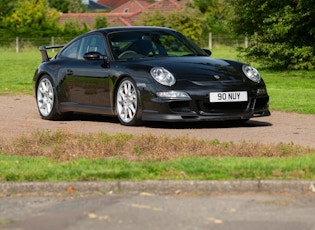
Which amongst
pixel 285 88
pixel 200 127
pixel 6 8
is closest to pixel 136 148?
pixel 200 127

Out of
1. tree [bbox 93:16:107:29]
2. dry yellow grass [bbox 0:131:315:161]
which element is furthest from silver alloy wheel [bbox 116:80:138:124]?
tree [bbox 93:16:107:29]

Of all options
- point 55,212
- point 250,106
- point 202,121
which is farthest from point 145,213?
point 202,121

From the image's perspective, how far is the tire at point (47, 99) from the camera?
51.4 ft

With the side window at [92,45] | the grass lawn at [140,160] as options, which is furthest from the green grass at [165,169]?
the side window at [92,45]

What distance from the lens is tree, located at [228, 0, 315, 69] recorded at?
29.2m

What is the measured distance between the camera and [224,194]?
8.10m

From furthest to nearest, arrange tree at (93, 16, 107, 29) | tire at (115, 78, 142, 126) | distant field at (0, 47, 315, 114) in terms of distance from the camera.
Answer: tree at (93, 16, 107, 29), distant field at (0, 47, 315, 114), tire at (115, 78, 142, 126)

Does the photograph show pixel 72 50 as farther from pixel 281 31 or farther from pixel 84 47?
pixel 281 31

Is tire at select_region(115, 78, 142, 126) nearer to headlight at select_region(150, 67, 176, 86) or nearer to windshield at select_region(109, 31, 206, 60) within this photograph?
headlight at select_region(150, 67, 176, 86)

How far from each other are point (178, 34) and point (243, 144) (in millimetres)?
5469

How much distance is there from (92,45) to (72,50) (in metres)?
0.55

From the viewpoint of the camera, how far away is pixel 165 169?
8.89 meters

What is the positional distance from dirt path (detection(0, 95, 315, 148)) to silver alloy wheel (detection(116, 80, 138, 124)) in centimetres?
19

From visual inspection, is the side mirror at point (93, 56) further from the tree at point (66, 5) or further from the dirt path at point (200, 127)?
the tree at point (66, 5)
